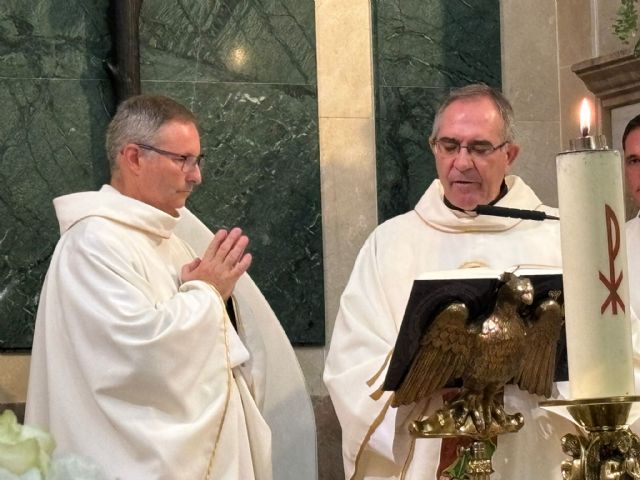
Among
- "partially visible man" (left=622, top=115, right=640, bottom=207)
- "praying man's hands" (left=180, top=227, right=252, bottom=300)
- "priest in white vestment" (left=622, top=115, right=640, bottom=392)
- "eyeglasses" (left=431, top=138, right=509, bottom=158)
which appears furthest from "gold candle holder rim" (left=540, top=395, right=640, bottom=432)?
"partially visible man" (left=622, top=115, right=640, bottom=207)

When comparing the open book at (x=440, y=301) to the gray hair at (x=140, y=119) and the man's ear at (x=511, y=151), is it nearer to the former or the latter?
the man's ear at (x=511, y=151)

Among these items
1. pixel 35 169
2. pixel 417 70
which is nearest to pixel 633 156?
pixel 417 70

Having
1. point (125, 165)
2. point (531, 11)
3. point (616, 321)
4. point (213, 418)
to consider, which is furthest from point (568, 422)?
point (531, 11)

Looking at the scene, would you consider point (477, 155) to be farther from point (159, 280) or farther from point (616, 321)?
point (616, 321)

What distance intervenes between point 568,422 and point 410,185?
2.81 meters

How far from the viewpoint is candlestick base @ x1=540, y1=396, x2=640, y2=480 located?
4.86 feet

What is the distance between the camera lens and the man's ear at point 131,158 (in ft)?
16.3

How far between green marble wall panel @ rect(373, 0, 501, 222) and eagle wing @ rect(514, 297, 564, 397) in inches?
142

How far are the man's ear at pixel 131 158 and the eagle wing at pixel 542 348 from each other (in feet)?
7.85

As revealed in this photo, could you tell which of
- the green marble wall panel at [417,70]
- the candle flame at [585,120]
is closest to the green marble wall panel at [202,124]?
the green marble wall panel at [417,70]

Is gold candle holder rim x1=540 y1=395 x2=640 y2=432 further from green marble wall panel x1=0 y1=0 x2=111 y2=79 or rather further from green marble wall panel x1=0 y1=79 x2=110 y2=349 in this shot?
green marble wall panel x1=0 y1=0 x2=111 y2=79

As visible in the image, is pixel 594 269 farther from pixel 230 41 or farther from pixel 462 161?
pixel 230 41

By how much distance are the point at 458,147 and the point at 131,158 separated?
1327 millimetres

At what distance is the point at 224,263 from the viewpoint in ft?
15.5
